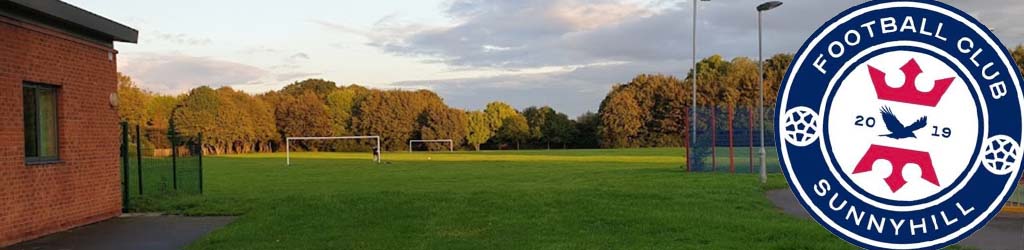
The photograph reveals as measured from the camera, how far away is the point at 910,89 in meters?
2.34

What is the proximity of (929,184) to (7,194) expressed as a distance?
11.6 metres

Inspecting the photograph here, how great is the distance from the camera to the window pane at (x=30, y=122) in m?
11.4

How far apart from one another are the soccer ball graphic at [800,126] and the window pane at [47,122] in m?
12.2

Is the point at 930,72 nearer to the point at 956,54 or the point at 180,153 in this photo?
the point at 956,54

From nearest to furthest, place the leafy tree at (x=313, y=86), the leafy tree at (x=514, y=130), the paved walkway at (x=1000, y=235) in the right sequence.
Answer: the paved walkway at (x=1000, y=235) < the leafy tree at (x=514, y=130) < the leafy tree at (x=313, y=86)

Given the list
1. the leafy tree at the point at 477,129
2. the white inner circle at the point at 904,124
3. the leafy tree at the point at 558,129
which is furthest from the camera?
the leafy tree at the point at 477,129

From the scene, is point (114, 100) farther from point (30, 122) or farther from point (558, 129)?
point (558, 129)

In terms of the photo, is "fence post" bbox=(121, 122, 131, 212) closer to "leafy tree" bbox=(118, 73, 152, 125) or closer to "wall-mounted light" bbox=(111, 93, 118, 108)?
"wall-mounted light" bbox=(111, 93, 118, 108)

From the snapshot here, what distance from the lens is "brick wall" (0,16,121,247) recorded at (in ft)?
34.9

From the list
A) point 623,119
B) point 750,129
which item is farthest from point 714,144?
point 623,119

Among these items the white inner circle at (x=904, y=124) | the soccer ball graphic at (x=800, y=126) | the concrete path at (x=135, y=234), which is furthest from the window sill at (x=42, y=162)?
the white inner circle at (x=904, y=124)

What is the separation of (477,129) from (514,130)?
4878mm

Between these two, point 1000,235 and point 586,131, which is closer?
point 1000,235

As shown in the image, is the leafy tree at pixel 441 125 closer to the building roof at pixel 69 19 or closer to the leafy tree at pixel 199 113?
the leafy tree at pixel 199 113
